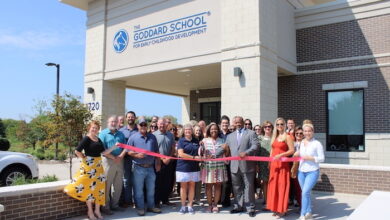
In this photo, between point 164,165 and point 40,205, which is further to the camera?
point 164,165

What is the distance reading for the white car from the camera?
805cm

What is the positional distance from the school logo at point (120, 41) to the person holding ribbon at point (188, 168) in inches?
323

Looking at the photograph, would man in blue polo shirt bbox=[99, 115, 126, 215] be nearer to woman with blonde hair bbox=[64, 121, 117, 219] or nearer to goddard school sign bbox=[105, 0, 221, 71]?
woman with blonde hair bbox=[64, 121, 117, 219]

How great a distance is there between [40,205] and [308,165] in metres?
4.62

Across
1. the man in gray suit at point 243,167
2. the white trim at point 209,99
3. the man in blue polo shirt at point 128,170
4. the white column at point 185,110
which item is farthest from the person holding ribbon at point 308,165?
the white column at point 185,110

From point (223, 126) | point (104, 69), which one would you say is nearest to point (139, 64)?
point (104, 69)

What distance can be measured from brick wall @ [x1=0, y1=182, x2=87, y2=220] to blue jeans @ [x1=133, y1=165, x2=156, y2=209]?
1.03 meters

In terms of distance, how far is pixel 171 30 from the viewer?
38.2ft

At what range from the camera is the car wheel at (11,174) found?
805 cm

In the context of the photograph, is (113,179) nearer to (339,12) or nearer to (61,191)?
(61,191)

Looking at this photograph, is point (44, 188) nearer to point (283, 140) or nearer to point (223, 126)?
point (223, 126)

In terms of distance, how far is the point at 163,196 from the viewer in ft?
21.9

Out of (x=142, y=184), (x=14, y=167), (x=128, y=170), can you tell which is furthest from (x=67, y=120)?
(x=142, y=184)

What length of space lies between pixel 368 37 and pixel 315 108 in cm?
297
